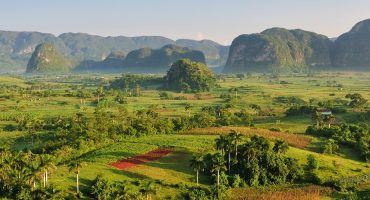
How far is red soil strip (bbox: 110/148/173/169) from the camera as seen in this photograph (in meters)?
64.1

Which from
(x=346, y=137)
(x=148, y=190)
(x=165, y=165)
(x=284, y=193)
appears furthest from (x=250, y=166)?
(x=346, y=137)

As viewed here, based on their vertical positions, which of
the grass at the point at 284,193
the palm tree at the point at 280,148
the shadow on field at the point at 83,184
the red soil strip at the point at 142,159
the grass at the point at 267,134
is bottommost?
the grass at the point at 284,193

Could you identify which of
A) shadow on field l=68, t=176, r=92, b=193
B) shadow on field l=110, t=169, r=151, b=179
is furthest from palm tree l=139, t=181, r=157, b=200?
shadow on field l=110, t=169, r=151, b=179

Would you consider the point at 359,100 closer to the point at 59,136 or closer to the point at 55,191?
the point at 59,136

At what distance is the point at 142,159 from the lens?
67250 millimetres

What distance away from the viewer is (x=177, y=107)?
138125 millimetres

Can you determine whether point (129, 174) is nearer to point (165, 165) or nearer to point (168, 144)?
point (165, 165)

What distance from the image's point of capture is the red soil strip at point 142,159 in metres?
64.1

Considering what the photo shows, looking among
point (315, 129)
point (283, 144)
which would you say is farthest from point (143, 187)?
point (315, 129)

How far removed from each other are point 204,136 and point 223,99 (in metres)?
77.5

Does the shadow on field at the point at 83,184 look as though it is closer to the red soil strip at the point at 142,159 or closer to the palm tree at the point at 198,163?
the red soil strip at the point at 142,159

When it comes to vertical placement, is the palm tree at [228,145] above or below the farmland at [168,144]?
above

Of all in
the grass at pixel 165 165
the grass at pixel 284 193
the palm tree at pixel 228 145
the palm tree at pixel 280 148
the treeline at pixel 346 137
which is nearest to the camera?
the grass at pixel 284 193

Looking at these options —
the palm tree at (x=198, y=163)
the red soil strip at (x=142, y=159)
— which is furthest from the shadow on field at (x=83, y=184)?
the palm tree at (x=198, y=163)
